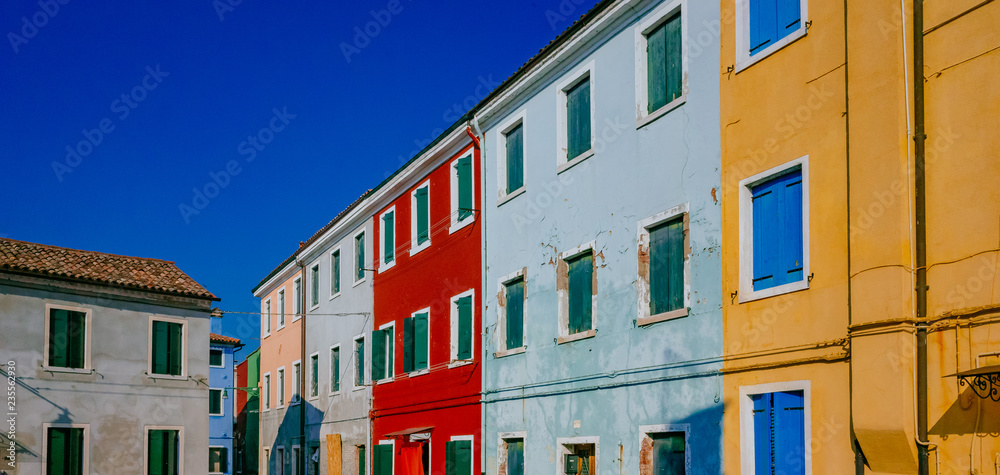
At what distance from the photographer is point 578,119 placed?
17.3 meters

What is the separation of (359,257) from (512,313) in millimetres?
11096

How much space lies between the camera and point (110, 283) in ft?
88.0

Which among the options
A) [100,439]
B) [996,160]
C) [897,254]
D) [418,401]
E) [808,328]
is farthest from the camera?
[100,439]

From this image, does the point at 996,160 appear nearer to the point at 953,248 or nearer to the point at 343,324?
the point at 953,248

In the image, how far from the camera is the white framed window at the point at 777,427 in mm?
11562

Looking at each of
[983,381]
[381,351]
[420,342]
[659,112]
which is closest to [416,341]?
[420,342]

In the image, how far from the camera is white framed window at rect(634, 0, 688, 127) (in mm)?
14469

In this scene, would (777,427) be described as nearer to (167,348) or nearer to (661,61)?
(661,61)

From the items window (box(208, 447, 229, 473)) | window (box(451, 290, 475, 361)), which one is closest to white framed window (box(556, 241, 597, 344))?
window (box(451, 290, 475, 361))

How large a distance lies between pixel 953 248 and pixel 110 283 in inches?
898

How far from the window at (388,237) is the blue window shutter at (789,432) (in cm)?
1548

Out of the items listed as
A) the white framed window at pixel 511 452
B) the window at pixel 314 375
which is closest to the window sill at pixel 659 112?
the white framed window at pixel 511 452

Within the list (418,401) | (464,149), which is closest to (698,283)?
(464,149)

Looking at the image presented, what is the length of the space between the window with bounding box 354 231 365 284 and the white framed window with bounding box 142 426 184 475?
262 inches
